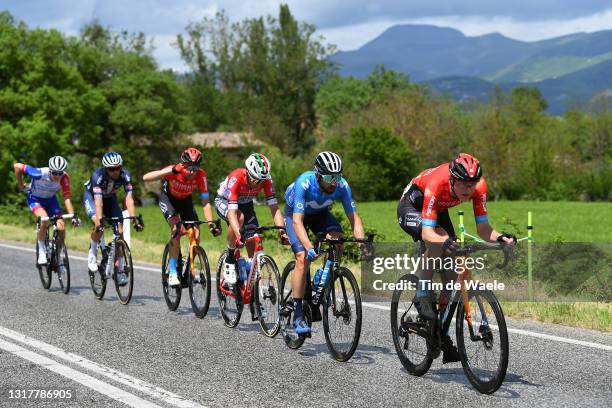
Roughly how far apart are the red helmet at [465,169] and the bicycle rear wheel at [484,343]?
2.78ft

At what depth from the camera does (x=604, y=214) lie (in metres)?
46.7

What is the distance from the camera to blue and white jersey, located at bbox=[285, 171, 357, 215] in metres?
7.86

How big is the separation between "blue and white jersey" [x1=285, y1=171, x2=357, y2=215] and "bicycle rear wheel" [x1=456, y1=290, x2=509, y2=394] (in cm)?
169

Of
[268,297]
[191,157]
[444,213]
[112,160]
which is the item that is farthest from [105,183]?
[444,213]

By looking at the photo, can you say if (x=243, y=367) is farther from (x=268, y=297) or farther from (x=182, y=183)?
(x=182, y=183)

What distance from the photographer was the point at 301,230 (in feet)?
25.4

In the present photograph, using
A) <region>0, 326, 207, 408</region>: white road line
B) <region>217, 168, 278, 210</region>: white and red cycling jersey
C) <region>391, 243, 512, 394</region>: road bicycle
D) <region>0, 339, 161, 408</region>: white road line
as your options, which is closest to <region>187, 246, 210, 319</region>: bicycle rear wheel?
<region>217, 168, 278, 210</region>: white and red cycling jersey

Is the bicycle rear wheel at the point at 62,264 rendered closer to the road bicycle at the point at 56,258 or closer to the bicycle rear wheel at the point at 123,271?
the road bicycle at the point at 56,258

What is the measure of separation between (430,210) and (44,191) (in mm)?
8137

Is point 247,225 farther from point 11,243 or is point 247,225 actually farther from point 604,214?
point 604,214

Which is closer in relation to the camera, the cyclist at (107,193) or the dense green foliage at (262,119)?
the cyclist at (107,193)

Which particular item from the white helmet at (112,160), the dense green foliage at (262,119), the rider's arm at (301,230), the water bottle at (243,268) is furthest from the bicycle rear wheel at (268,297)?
the dense green foliage at (262,119)

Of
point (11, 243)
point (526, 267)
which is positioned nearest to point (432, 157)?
point (11, 243)

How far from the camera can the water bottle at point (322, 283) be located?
7870mm
